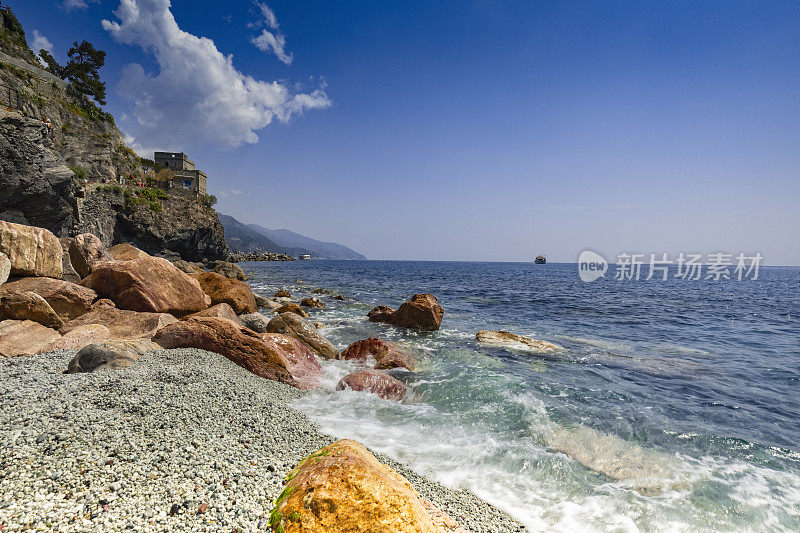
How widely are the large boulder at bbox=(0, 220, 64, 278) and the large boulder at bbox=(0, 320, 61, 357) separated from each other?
116 inches

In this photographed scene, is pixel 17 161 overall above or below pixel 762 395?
above

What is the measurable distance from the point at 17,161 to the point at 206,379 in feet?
73.3

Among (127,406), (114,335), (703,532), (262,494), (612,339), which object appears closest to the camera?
(262,494)

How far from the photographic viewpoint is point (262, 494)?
153 inches

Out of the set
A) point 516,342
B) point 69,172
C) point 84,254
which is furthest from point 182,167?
point 516,342

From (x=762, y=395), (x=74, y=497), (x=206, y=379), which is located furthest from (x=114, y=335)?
(x=762, y=395)

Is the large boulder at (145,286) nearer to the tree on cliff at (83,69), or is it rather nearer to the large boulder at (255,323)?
the large boulder at (255,323)

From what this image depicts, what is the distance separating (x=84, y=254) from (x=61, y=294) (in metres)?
4.01

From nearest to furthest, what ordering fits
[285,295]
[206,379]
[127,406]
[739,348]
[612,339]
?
1. [127,406]
2. [206,379]
3. [739,348]
4. [612,339]
5. [285,295]

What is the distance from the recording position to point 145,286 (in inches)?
495

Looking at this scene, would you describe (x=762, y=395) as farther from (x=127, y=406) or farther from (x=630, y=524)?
(x=127, y=406)

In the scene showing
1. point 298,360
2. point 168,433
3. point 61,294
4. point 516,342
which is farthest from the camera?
point 516,342

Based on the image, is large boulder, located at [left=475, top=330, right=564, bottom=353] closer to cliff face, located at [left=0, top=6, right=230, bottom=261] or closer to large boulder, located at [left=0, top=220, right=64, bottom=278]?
large boulder, located at [left=0, top=220, right=64, bottom=278]

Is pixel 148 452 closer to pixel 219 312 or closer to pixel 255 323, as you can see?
pixel 219 312
